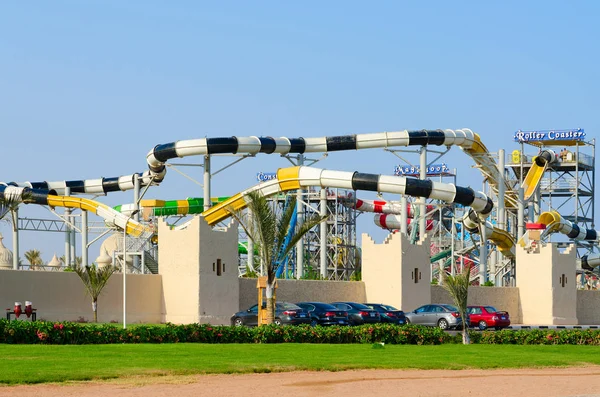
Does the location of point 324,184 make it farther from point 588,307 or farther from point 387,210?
point 387,210

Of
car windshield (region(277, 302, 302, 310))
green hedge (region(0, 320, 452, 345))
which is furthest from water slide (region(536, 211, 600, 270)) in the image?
green hedge (region(0, 320, 452, 345))

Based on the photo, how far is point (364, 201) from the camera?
94812 millimetres

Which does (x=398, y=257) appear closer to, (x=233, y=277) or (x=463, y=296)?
(x=233, y=277)

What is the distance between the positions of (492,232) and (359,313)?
25734 mm

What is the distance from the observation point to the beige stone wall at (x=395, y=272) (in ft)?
188

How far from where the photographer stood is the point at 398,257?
57.2 m

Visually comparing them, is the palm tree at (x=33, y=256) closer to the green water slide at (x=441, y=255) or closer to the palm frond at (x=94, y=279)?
the green water slide at (x=441, y=255)

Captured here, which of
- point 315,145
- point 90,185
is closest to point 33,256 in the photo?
point 90,185

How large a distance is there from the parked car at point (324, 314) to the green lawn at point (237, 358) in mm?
11686

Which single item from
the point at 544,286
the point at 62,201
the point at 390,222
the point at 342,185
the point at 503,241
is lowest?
the point at 544,286

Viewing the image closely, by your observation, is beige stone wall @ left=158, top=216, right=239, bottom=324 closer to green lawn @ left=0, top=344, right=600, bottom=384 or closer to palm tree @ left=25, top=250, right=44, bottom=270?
green lawn @ left=0, top=344, right=600, bottom=384

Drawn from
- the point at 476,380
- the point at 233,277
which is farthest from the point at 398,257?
the point at 476,380

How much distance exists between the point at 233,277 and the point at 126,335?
19.4 meters

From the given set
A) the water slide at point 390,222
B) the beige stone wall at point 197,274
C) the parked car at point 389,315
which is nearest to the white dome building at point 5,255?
the beige stone wall at point 197,274
